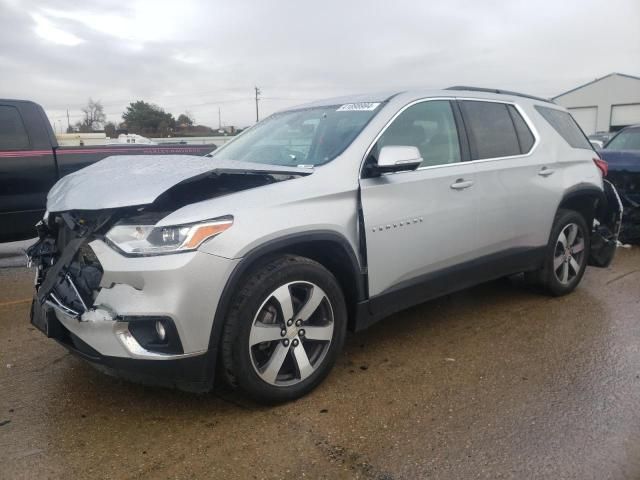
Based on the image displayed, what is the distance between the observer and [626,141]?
873 cm

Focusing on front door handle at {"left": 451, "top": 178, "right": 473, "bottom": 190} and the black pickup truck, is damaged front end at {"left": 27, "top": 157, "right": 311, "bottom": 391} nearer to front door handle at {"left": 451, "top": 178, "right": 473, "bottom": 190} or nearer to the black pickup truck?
front door handle at {"left": 451, "top": 178, "right": 473, "bottom": 190}

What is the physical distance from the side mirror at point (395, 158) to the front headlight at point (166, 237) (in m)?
1.07

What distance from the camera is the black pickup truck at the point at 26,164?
19.6 feet

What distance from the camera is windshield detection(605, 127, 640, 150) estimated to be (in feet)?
28.0

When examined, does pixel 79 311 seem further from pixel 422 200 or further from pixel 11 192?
pixel 11 192

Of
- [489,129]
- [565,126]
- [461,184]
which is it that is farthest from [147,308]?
[565,126]

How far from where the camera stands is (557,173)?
4754 millimetres

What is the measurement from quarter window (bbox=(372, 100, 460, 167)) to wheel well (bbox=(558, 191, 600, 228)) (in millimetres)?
1679

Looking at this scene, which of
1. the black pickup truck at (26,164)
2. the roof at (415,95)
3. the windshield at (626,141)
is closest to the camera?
the roof at (415,95)

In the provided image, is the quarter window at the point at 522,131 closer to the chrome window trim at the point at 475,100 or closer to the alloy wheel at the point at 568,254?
the chrome window trim at the point at 475,100

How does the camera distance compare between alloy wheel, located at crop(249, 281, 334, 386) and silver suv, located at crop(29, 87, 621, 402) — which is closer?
silver suv, located at crop(29, 87, 621, 402)

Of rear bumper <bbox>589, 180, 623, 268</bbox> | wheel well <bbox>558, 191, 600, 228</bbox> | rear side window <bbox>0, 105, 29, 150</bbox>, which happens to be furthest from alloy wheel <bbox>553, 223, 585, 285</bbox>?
rear side window <bbox>0, 105, 29, 150</bbox>

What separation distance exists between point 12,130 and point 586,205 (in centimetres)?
602

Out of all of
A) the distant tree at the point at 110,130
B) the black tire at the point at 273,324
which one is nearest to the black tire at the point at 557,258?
the black tire at the point at 273,324
